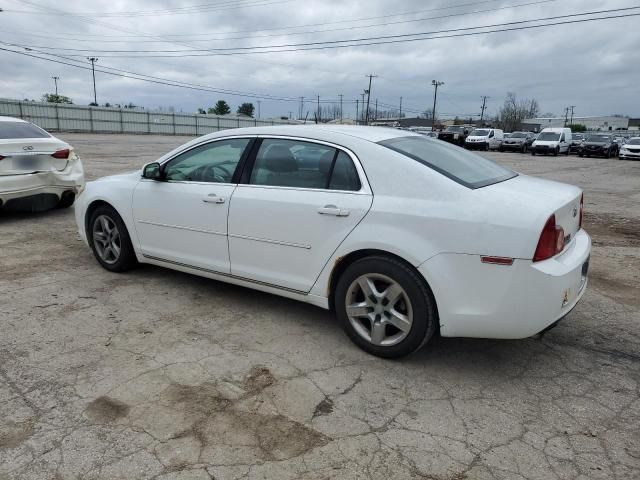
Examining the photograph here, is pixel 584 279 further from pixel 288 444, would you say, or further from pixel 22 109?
pixel 22 109

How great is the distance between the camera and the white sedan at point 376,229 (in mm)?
2932

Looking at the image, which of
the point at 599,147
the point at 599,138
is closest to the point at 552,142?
the point at 599,147

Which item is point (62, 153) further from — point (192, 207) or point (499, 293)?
point (499, 293)

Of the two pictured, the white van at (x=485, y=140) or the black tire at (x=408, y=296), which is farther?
the white van at (x=485, y=140)

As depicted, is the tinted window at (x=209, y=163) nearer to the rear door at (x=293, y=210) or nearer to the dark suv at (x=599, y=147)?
the rear door at (x=293, y=210)

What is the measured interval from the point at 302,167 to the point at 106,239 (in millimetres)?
2459

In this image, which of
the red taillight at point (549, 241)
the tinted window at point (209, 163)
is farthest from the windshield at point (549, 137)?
the red taillight at point (549, 241)

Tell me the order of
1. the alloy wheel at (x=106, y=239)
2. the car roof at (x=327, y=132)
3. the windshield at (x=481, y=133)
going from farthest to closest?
the windshield at (x=481, y=133) < the alloy wheel at (x=106, y=239) < the car roof at (x=327, y=132)

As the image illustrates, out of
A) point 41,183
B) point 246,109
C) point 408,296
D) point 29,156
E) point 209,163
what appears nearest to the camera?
point 408,296

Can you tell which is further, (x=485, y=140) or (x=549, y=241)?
(x=485, y=140)

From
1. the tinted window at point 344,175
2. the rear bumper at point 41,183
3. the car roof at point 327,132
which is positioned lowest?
the rear bumper at point 41,183

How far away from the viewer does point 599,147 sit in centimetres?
3247

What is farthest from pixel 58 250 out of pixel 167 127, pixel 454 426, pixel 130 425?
pixel 167 127

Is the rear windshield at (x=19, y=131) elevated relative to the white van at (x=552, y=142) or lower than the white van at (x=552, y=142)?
elevated
